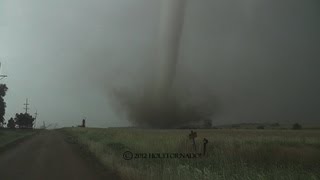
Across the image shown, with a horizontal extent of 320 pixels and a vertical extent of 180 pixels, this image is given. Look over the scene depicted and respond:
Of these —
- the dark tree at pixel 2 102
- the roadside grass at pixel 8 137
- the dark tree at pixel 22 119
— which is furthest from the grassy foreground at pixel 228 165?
the dark tree at pixel 22 119

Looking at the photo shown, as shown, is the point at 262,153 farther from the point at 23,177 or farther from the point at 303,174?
the point at 23,177

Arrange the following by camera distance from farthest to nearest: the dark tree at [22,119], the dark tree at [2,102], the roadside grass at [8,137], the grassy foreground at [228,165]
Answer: the dark tree at [22,119] < the dark tree at [2,102] < the roadside grass at [8,137] < the grassy foreground at [228,165]

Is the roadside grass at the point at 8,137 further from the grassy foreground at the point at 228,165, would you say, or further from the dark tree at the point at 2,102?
the grassy foreground at the point at 228,165

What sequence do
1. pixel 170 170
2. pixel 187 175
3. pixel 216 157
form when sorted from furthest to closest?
pixel 216 157 → pixel 170 170 → pixel 187 175

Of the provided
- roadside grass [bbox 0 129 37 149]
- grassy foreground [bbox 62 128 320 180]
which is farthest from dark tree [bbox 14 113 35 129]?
grassy foreground [bbox 62 128 320 180]

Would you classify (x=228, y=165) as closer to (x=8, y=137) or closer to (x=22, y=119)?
(x=8, y=137)

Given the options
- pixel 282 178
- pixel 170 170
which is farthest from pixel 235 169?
pixel 282 178

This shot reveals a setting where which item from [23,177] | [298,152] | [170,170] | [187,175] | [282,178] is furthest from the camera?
[298,152]

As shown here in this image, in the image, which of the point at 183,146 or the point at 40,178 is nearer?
the point at 40,178

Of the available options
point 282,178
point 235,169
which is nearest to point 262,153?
point 235,169

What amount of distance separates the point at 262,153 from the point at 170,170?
7.76 metres

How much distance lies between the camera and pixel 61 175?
19.0 metres

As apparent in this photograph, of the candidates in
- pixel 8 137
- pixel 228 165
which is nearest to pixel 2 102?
pixel 8 137

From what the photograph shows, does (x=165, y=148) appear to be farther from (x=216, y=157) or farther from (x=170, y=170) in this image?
(x=170, y=170)
